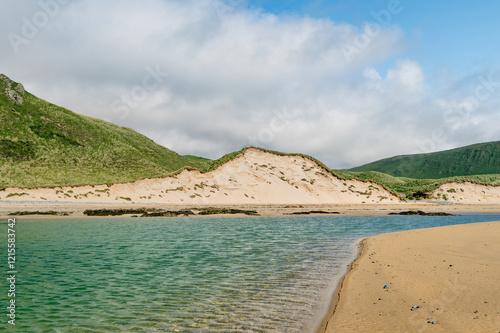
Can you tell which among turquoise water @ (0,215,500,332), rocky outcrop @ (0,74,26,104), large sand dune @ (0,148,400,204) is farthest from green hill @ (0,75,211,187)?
turquoise water @ (0,215,500,332)

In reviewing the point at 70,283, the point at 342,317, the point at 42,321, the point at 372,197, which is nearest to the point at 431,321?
the point at 342,317

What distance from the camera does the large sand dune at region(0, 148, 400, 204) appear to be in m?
47.6

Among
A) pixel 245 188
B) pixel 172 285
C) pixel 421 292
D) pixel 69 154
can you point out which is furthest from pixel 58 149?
pixel 421 292

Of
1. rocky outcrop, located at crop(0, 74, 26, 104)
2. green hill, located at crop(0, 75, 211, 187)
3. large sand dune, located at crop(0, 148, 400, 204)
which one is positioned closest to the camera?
large sand dune, located at crop(0, 148, 400, 204)

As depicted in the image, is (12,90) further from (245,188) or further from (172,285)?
(172,285)

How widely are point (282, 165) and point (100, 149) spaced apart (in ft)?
212

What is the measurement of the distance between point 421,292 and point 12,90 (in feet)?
399

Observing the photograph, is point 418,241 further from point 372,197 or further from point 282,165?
point 372,197

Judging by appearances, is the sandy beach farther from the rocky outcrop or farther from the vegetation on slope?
the rocky outcrop

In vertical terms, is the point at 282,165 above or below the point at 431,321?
above

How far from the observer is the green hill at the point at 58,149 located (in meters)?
72.9

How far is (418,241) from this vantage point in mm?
16438

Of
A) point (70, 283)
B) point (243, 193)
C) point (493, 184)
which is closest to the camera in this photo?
point (70, 283)

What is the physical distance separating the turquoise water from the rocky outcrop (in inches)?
4046
